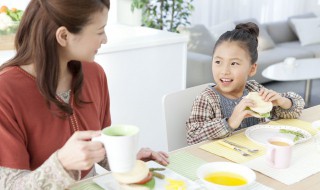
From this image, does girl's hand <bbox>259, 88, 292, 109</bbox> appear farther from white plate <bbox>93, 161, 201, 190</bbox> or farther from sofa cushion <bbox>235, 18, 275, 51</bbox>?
sofa cushion <bbox>235, 18, 275, 51</bbox>

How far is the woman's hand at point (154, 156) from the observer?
4.18 feet

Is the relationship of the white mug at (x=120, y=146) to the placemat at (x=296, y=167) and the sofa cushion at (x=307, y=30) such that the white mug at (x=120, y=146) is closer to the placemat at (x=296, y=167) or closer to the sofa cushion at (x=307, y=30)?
the placemat at (x=296, y=167)

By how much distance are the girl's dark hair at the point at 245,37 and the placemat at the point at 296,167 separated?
0.52m

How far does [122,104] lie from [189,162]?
1.35m

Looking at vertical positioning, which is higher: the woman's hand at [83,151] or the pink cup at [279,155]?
the woman's hand at [83,151]

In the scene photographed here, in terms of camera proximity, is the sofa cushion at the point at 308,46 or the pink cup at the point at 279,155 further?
the sofa cushion at the point at 308,46

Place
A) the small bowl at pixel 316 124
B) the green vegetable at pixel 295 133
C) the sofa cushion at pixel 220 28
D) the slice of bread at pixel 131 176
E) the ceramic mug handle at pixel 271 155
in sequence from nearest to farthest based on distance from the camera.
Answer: the slice of bread at pixel 131 176 → the ceramic mug handle at pixel 271 155 → the green vegetable at pixel 295 133 → the small bowl at pixel 316 124 → the sofa cushion at pixel 220 28

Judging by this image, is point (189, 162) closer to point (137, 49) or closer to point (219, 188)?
point (219, 188)

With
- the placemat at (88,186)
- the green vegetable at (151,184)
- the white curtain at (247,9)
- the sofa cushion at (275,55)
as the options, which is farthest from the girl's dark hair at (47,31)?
the white curtain at (247,9)

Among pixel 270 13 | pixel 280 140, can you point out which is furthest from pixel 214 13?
pixel 280 140

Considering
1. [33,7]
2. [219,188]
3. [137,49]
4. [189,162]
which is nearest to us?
[219,188]

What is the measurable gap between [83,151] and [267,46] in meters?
4.76

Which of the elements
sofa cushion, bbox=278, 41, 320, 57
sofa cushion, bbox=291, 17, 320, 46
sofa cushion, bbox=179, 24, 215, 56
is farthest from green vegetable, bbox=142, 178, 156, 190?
sofa cushion, bbox=291, 17, 320, 46

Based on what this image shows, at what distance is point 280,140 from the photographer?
134 centimetres
